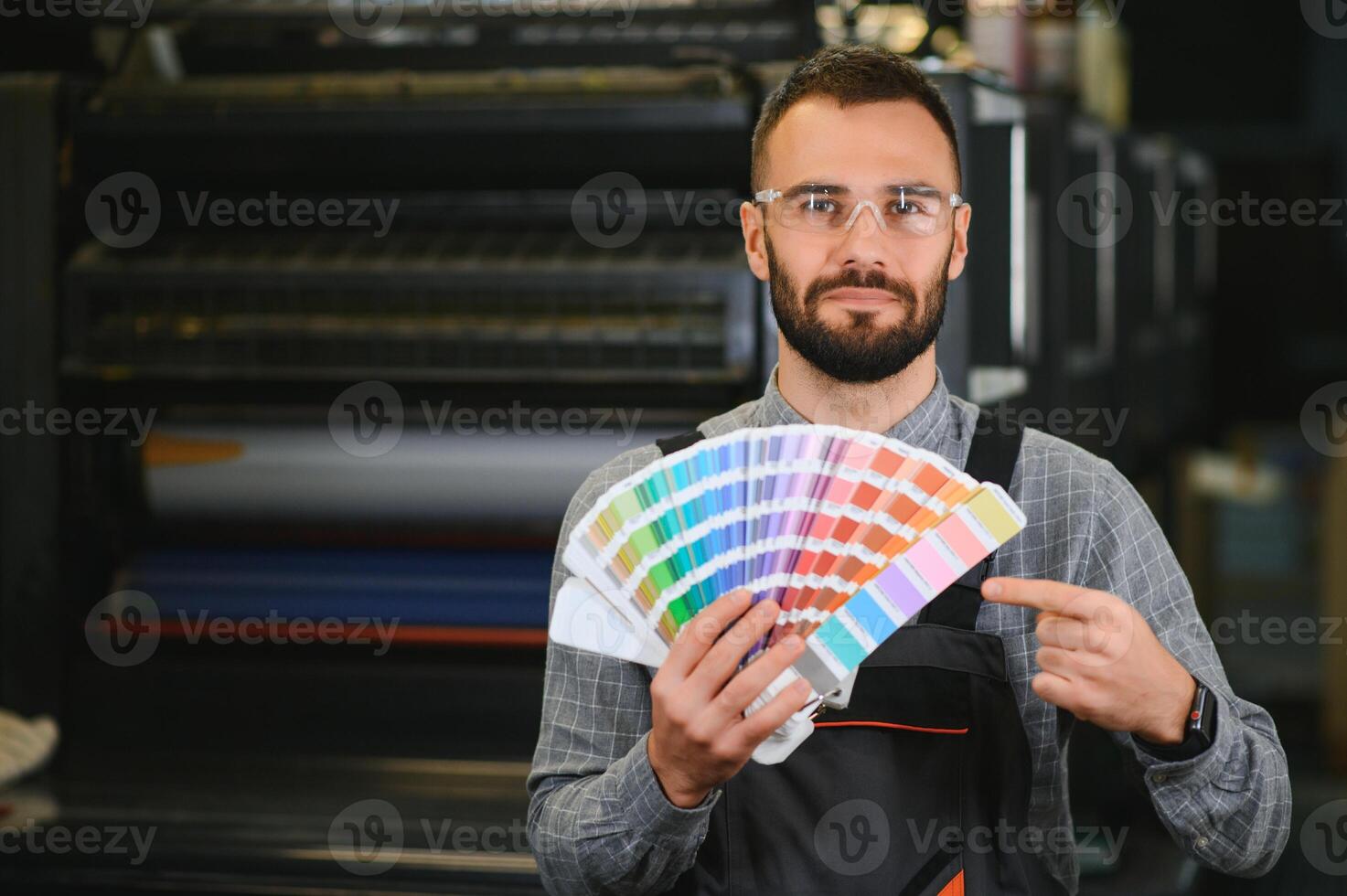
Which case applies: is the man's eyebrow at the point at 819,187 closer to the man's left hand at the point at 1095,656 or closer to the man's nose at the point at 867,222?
the man's nose at the point at 867,222

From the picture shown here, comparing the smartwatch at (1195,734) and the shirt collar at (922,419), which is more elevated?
the shirt collar at (922,419)

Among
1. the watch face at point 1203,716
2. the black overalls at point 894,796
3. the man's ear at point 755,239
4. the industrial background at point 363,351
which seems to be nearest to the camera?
the watch face at point 1203,716

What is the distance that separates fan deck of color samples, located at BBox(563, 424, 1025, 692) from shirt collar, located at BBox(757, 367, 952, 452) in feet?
0.77

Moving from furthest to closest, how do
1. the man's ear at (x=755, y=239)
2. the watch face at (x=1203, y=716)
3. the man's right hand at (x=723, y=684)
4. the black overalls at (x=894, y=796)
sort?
1. the man's ear at (x=755, y=239)
2. the black overalls at (x=894, y=796)
3. the watch face at (x=1203, y=716)
4. the man's right hand at (x=723, y=684)

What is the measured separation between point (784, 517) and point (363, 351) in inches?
46.7

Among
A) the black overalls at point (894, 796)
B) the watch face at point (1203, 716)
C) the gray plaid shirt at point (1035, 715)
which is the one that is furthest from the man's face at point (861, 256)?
the watch face at point (1203, 716)

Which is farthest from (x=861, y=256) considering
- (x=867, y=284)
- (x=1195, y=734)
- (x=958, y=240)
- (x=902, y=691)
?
(x=1195, y=734)

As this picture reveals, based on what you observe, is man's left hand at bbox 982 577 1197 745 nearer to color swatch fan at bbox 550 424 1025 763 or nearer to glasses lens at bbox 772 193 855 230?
color swatch fan at bbox 550 424 1025 763

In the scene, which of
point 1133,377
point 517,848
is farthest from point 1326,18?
point 517,848

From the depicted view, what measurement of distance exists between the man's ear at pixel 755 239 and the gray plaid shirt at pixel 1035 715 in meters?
0.12

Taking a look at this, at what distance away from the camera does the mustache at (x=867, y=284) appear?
1.32 meters

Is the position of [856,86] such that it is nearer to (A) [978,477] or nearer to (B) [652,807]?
(A) [978,477]

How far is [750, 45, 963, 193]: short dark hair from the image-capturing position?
1.37m

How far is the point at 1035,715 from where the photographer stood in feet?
4.65
